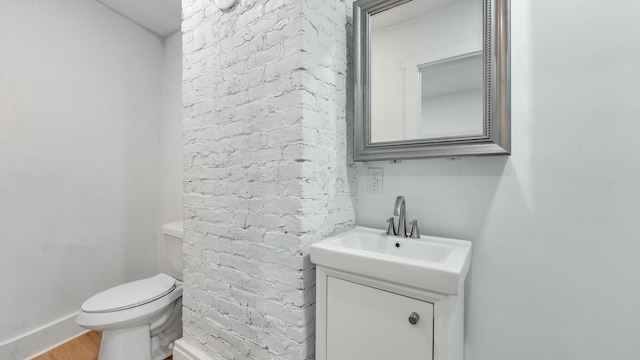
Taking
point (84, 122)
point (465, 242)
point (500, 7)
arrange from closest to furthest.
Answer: point (500, 7) < point (465, 242) < point (84, 122)

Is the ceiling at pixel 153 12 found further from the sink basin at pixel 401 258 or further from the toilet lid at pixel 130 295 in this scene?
the sink basin at pixel 401 258

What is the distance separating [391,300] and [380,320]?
9cm

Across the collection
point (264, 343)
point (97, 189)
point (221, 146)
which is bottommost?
point (264, 343)

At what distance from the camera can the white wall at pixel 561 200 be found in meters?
0.87

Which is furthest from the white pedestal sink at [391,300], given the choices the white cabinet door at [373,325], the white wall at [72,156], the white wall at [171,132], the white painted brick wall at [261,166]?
the white wall at [72,156]

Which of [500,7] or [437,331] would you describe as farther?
[500,7]

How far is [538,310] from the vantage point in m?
0.98

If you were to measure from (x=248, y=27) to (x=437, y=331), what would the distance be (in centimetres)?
149

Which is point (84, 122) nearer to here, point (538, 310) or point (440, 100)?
point (440, 100)

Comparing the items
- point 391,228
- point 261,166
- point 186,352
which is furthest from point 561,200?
point 186,352

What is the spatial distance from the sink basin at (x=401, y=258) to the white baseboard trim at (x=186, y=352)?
3.26 ft

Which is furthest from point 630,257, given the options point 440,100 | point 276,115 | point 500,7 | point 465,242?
point 276,115

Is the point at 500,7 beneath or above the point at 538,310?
above

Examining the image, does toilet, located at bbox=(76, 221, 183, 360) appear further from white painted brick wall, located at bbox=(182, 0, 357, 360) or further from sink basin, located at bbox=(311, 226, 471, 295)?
sink basin, located at bbox=(311, 226, 471, 295)
